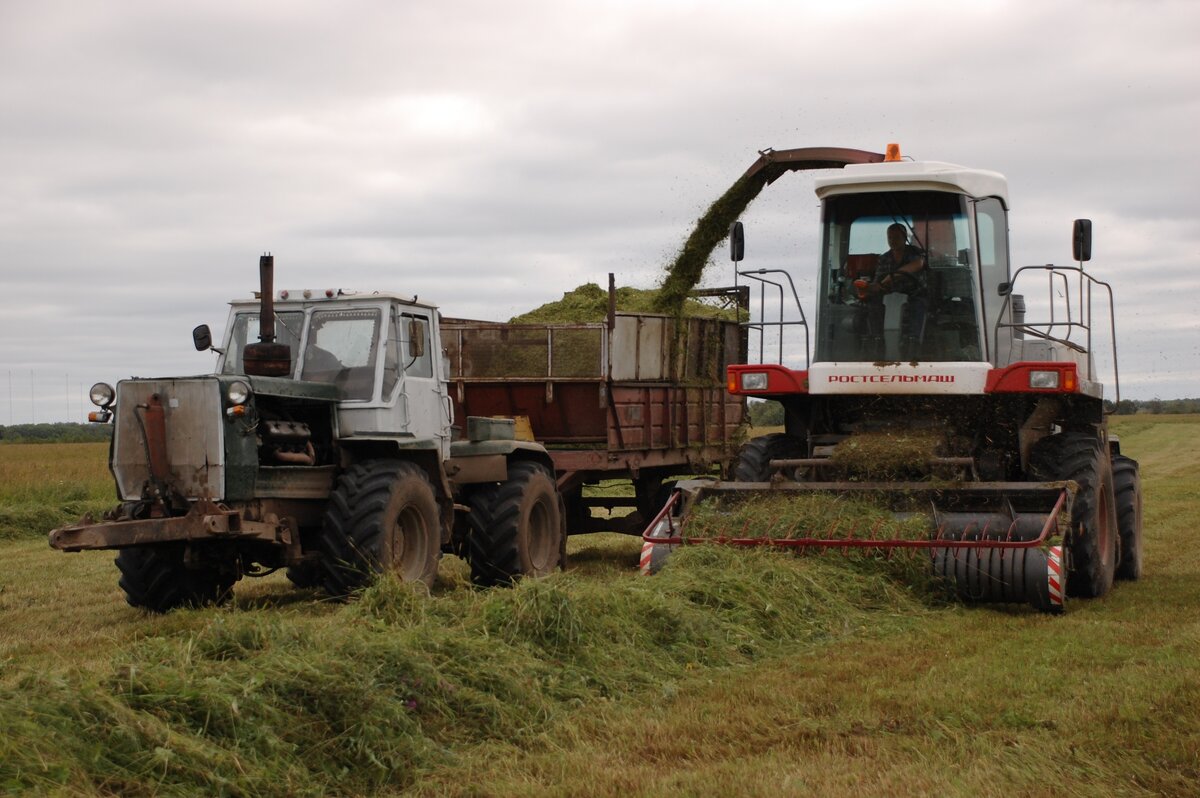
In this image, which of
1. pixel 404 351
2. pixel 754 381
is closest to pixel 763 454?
pixel 754 381

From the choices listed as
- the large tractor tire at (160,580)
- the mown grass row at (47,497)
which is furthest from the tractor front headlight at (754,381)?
the mown grass row at (47,497)

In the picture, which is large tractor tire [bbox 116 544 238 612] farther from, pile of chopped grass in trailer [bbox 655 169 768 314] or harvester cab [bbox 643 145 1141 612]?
pile of chopped grass in trailer [bbox 655 169 768 314]

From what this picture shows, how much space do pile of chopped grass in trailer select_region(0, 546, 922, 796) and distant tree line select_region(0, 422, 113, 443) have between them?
178 feet

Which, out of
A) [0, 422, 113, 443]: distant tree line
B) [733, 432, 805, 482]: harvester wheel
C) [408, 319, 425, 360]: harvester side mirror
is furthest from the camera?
[0, 422, 113, 443]: distant tree line

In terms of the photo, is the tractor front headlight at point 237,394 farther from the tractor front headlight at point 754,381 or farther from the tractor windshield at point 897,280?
the tractor windshield at point 897,280

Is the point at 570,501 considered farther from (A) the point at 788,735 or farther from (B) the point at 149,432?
(A) the point at 788,735

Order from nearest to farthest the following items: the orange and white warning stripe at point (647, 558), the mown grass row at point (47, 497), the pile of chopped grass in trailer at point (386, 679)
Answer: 1. the pile of chopped grass in trailer at point (386, 679)
2. the orange and white warning stripe at point (647, 558)
3. the mown grass row at point (47, 497)

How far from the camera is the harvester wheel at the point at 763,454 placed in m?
10.9

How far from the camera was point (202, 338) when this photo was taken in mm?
10430

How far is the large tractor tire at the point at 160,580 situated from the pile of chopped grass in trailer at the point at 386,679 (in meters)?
3.05

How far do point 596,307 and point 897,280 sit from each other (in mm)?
4556

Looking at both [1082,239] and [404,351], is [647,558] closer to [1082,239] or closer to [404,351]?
[404,351]

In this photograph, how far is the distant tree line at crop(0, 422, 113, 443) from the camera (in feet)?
195

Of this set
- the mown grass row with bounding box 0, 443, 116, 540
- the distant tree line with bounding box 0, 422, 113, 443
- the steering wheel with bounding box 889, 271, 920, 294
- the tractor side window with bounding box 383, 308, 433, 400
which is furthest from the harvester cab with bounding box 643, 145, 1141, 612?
the distant tree line with bounding box 0, 422, 113, 443
